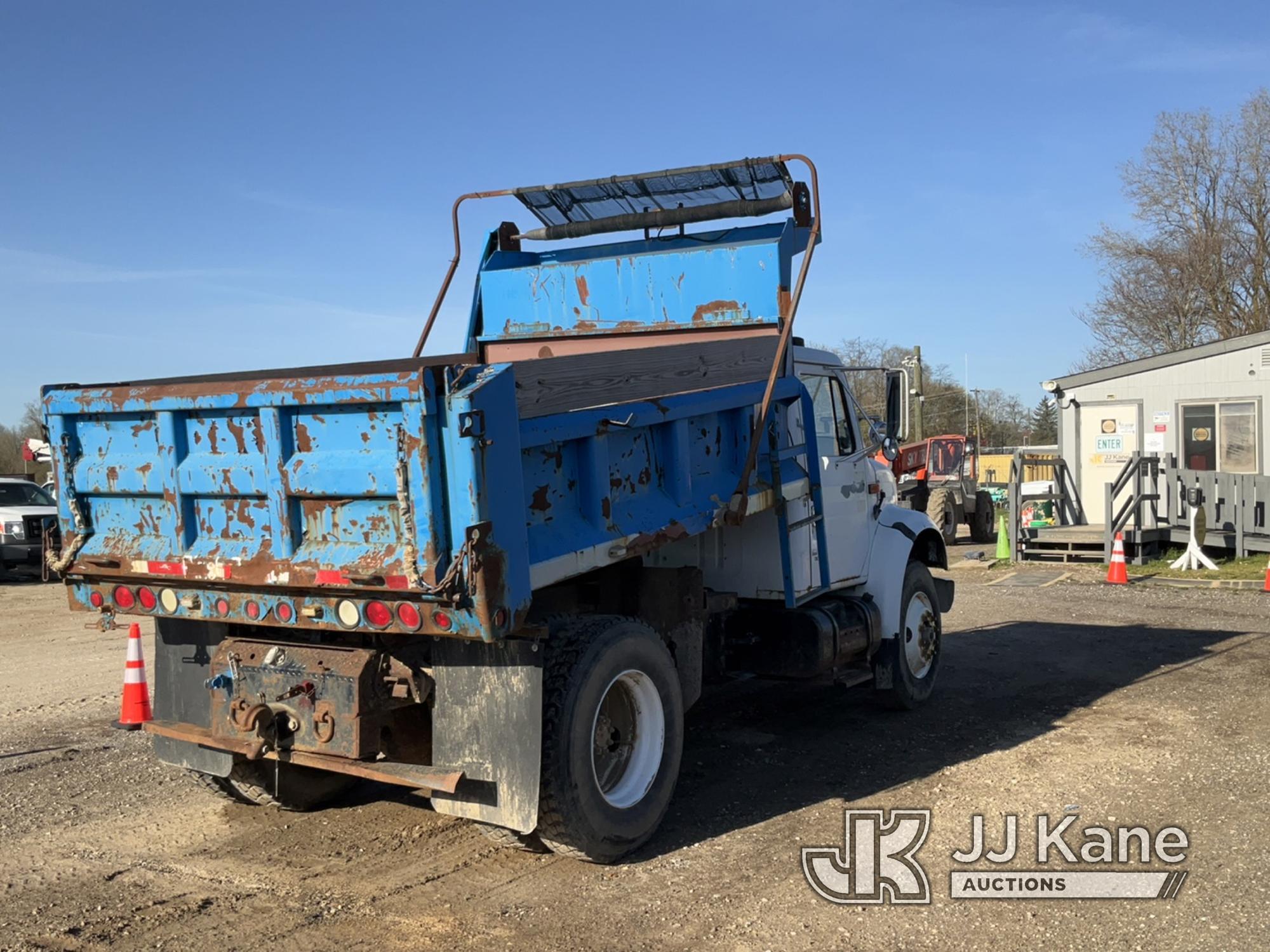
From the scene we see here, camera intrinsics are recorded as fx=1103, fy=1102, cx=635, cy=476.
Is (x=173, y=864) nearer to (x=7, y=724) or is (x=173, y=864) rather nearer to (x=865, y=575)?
(x=7, y=724)

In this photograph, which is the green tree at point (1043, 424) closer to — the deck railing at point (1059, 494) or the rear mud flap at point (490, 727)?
the deck railing at point (1059, 494)

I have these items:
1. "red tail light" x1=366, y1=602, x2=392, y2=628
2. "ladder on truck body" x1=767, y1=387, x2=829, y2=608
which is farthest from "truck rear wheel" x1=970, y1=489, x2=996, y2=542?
"red tail light" x1=366, y1=602, x2=392, y2=628

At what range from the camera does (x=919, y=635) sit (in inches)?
319

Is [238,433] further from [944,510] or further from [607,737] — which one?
[944,510]

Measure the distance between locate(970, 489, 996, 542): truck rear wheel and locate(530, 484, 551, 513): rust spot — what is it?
20073 millimetres

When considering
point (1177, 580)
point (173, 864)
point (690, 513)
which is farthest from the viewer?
point (1177, 580)

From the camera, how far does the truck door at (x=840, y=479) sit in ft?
23.2

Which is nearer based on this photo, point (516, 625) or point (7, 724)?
point (516, 625)

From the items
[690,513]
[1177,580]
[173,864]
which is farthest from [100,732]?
[1177,580]

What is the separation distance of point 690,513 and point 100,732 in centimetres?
467

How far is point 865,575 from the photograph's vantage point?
767cm

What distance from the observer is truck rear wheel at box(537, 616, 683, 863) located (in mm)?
4633

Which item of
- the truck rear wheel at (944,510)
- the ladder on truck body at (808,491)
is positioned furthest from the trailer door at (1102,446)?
the ladder on truck body at (808,491)

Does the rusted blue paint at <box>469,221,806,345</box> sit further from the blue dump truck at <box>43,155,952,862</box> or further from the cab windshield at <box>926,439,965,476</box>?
the cab windshield at <box>926,439,965,476</box>
